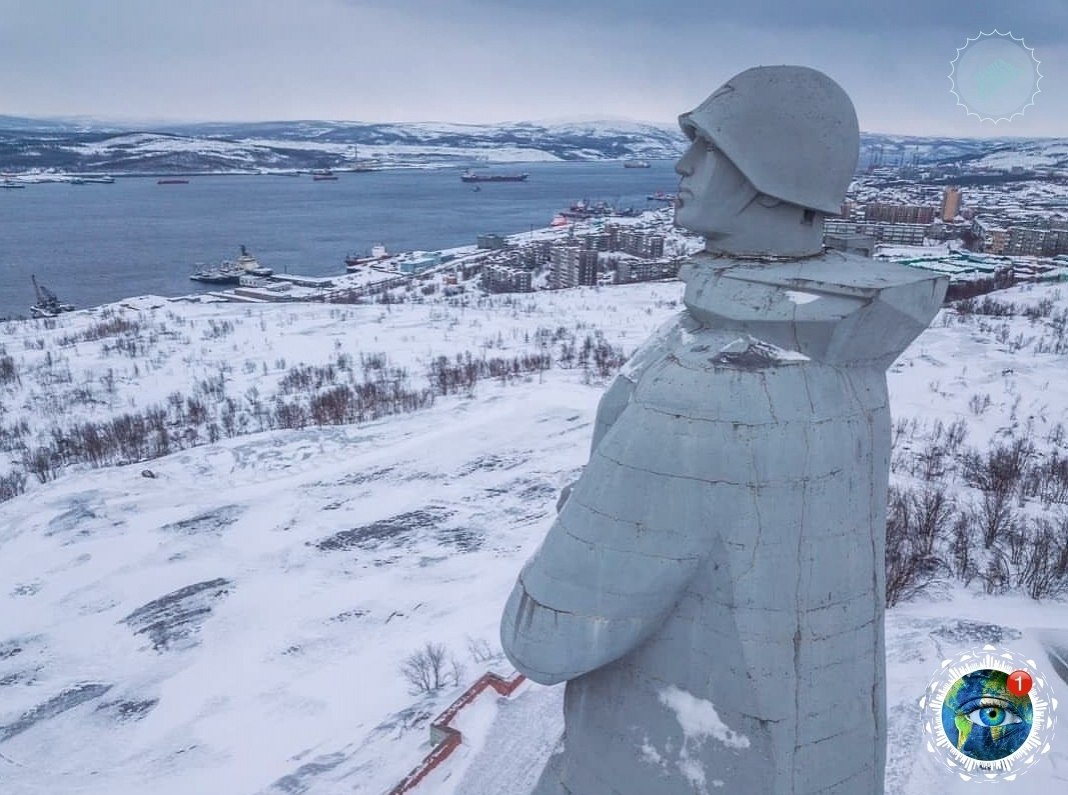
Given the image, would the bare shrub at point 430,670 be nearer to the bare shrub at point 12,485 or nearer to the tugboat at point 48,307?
the bare shrub at point 12,485

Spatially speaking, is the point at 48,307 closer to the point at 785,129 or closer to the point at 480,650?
the point at 480,650

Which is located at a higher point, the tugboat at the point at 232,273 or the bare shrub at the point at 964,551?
the tugboat at the point at 232,273

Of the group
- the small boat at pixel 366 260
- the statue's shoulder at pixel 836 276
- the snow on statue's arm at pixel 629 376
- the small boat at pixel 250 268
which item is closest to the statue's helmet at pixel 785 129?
the statue's shoulder at pixel 836 276

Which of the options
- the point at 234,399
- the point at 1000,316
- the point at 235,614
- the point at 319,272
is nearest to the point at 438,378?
the point at 234,399

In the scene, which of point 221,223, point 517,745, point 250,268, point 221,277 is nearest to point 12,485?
point 517,745

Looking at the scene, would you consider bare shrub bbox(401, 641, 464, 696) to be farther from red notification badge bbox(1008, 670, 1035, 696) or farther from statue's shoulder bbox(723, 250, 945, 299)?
statue's shoulder bbox(723, 250, 945, 299)

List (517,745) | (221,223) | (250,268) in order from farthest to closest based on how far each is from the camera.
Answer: (221,223) → (250,268) → (517,745)
